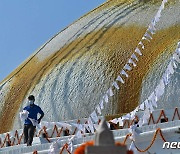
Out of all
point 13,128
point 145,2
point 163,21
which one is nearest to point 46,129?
point 13,128

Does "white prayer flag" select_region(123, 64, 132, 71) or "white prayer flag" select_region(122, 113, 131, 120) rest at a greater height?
"white prayer flag" select_region(123, 64, 132, 71)

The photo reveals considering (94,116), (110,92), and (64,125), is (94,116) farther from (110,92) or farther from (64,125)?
(110,92)

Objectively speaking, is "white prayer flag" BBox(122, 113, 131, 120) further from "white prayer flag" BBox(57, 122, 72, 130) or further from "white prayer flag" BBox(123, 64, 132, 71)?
"white prayer flag" BBox(123, 64, 132, 71)

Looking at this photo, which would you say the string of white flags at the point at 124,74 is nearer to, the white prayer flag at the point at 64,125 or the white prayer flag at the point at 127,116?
A: the white prayer flag at the point at 127,116

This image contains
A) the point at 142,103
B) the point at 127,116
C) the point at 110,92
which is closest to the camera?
the point at 127,116

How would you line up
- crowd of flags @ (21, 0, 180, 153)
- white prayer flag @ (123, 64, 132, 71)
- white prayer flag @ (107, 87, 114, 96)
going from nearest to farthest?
crowd of flags @ (21, 0, 180, 153), white prayer flag @ (107, 87, 114, 96), white prayer flag @ (123, 64, 132, 71)

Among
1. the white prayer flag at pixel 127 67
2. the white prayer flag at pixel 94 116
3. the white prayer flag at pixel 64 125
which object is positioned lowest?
the white prayer flag at pixel 64 125

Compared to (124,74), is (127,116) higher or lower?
lower

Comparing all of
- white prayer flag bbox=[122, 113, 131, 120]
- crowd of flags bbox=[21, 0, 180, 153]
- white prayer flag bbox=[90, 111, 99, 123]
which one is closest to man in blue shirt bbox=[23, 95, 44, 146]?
crowd of flags bbox=[21, 0, 180, 153]

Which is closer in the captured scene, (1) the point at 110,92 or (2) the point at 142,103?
(2) the point at 142,103

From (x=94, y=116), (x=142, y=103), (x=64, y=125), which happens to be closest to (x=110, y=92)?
(x=94, y=116)

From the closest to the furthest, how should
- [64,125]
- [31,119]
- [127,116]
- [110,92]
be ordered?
1. [31,119]
2. [127,116]
3. [64,125]
4. [110,92]

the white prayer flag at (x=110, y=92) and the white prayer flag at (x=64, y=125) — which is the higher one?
the white prayer flag at (x=110, y=92)

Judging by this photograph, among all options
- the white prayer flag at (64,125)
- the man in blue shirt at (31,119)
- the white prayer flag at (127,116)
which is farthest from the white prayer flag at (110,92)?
the man in blue shirt at (31,119)
